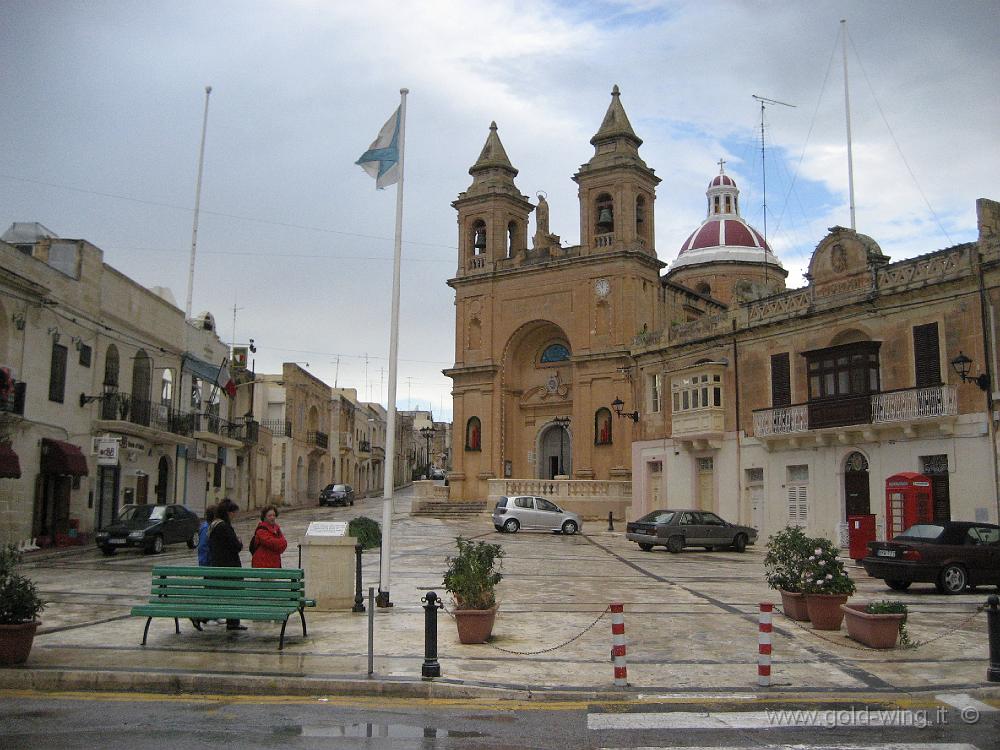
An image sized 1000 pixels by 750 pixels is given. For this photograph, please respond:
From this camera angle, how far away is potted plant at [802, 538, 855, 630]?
41.0 ft

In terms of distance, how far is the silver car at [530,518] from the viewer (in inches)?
1425

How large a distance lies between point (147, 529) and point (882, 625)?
20.0m

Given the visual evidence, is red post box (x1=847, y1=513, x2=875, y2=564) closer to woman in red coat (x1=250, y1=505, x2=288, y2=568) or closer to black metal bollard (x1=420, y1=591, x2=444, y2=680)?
woman in red coat (x1=250, y1=505, x2=288, y2=568)

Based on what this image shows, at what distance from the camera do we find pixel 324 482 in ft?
227

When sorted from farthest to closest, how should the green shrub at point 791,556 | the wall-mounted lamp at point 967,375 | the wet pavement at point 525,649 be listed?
the wall-mounted lamp at point 967,375, the green shrub at point 791,556, the wet pavement at point 525,649

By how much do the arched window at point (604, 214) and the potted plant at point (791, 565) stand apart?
1543 inches

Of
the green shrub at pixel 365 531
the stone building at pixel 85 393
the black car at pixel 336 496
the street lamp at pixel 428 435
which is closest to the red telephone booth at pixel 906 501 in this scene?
the green shrub at pixel 365 531

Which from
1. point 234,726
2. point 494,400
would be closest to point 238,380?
point 494,400

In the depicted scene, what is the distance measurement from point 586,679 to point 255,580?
4.08 metres

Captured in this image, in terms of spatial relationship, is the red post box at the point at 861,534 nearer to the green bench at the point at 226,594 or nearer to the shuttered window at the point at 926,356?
the shuttered window at the point at 926,356

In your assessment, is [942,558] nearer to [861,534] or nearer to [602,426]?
[861,534]

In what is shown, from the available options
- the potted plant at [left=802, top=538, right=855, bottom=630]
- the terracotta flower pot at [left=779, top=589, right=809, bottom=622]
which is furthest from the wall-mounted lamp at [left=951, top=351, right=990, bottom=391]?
the potted plant at [left=802, top=538, right=855, bottom=630]

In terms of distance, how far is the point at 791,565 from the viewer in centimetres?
1274

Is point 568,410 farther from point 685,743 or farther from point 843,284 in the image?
point 685,743
